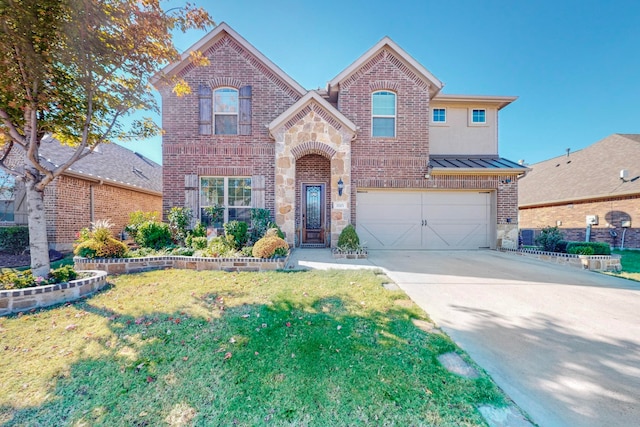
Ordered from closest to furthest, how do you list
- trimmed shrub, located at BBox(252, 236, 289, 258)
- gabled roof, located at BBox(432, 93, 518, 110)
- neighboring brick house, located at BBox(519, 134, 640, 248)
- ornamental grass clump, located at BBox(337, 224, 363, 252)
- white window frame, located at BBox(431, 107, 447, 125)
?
trimmed shrub, located at BBox(252, 236, 289, 258), ornamental grass clump, located at BBox(337, 224, 363, 252), gabled roof, located at BBox(432, 93, 518, 110), white window frame, located at BBox(431, 107, 447, 125), neighboring brick house, located at BBox(519, 134, 640, 248)

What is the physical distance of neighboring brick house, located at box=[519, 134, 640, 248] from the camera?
1103cm

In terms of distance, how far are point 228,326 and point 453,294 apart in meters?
3.84

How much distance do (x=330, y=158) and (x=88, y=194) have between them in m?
9.75

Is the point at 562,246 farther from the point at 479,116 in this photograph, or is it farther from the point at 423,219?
the point at 479,116

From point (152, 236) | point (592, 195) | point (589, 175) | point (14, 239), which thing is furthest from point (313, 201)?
point (589, 175)

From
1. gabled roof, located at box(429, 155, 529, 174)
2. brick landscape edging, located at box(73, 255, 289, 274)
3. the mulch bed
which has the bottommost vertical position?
the mulch bed

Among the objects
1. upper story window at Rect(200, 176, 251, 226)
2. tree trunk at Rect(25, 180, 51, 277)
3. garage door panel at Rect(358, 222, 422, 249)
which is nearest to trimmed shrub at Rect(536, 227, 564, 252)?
garage door panel at Rect(358, 222, 422, 249)

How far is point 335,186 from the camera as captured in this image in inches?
344

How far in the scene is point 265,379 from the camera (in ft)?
7.47

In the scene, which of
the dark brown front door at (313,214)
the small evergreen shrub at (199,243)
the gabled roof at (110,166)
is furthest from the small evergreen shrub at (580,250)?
the gabled roof at (110,166)

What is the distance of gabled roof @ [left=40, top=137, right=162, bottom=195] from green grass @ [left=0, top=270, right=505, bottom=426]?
8.39m

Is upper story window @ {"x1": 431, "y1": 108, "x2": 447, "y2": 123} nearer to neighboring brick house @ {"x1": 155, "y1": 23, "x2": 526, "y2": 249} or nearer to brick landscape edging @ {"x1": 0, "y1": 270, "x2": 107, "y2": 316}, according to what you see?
neighboring brick house @ {"x1": 155, "y1": 23, "x2": 526, "y2": 249}

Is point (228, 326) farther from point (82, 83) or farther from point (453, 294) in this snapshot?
point (82, 83)

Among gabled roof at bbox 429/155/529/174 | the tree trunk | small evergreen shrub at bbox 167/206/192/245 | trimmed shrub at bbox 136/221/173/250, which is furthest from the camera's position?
gabled roof at bbox 429/155/529/174
